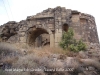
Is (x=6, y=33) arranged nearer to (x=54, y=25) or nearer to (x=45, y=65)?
(x=54, y=25)

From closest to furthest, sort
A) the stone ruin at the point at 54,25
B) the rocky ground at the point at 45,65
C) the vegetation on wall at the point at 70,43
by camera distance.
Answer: the rocky ground at the point at 45,65, the vegetation on wall at the point at 70,43, the stone ruin at the point at 54,25

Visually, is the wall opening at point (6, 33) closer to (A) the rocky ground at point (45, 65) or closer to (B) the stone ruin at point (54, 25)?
(B) the stone ruin at point (54, 25)

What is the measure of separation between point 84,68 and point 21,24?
9.09m

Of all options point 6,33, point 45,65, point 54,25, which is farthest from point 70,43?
point 6,33

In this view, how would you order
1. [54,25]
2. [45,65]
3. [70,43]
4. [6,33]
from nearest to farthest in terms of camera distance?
[45,65] < [70,43] < [54,25] < [6,33]

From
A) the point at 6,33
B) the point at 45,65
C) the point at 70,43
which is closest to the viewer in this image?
the point at 45,65

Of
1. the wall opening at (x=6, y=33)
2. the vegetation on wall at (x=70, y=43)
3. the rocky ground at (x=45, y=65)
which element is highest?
the wall opening at (x=6, y=33)

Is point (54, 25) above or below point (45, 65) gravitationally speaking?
above

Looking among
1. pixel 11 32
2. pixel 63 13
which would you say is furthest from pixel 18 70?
pixel 11 32

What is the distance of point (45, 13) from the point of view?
15664 millimetres

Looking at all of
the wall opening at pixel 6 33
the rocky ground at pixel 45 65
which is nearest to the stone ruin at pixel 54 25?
the wall opening at pixel 6 33

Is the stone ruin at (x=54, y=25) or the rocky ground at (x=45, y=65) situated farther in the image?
the stone ruin at (x=54, y=25)

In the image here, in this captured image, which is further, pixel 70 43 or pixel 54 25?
pixel 54 25

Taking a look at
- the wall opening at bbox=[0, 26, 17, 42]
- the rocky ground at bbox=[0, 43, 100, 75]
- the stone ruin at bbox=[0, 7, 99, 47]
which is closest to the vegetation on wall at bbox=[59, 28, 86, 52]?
the stone ruin at bbox=[0, 7, 99, 47]
